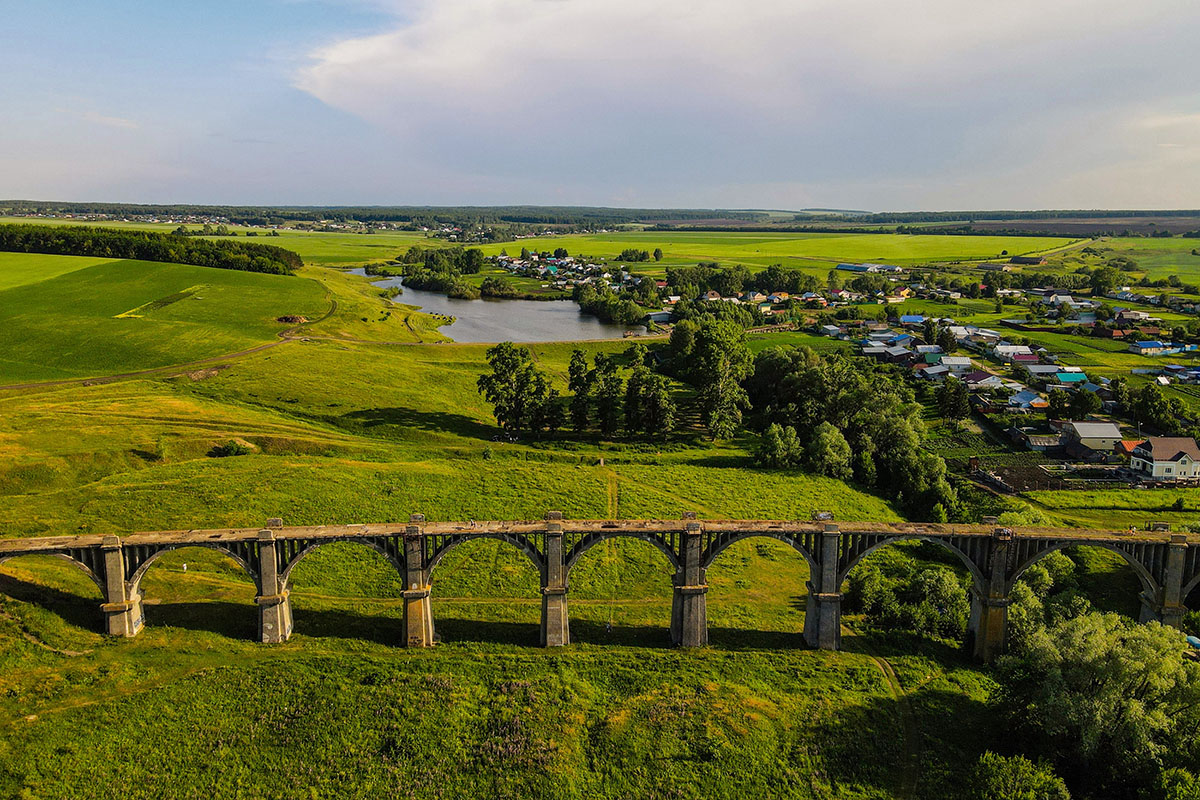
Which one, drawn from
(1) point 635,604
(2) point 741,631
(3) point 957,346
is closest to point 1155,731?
(2) point 741,631

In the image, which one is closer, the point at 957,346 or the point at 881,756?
the point at 881,756

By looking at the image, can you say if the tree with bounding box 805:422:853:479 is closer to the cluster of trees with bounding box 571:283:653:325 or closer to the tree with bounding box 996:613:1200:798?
the tree with bounding box 996:613:1200:798

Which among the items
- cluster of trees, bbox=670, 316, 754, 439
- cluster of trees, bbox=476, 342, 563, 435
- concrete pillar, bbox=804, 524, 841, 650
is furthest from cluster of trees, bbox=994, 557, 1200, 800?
cluster of trees, bbox=476, 342, 563, 435

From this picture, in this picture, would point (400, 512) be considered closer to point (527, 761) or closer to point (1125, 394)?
point (527, 761)

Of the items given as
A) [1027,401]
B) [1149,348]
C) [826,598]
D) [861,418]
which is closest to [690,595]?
[826,598]

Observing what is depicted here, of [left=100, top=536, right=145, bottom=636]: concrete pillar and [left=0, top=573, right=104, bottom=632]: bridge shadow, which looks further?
[left=0, top=573, right=104, bottom=632]: bridge shadow

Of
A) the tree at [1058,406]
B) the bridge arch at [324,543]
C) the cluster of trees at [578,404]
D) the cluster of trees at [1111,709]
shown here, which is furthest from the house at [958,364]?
the bridge arch at [324,543]
